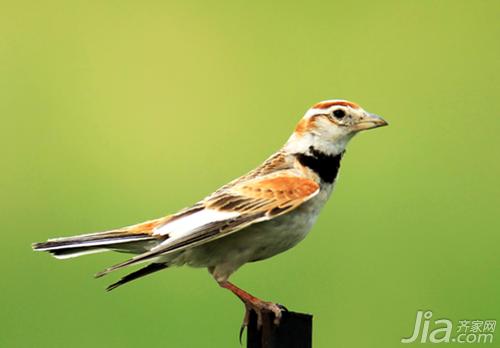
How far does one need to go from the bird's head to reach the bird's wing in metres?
0.38

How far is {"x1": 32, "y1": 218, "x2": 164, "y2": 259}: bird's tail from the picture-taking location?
17.9ft

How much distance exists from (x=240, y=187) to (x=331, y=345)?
240 centimetres

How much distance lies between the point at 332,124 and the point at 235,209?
3.11ft

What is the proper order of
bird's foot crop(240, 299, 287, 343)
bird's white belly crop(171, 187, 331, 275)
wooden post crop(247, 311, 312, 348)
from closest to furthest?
wooden post crop(247, 311, 312, 348) → bird's foot crop(240, 299, 287, 343) → bird's white belly crop(171, 187, 331, 275)

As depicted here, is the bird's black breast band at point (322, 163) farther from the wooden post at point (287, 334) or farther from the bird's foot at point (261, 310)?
the wooden post at point (287, 334)

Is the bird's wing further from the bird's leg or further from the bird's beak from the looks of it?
the bird's beak

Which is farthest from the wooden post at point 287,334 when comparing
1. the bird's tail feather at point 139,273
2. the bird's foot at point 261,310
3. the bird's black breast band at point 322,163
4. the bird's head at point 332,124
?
the bird's head at point 332,124

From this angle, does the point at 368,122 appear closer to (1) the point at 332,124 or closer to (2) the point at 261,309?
(1) the point at 332,124

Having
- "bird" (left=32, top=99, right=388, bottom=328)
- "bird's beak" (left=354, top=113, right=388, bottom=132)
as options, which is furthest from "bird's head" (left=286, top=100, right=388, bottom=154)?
"bird" (left=32, top=99, right=388, bottom=328)

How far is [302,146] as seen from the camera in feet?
20.2

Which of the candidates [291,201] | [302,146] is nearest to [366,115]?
[302,146]

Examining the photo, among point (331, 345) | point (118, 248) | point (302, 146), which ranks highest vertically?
point (302, 146)

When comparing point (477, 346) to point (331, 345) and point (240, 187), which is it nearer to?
point (331, 345)

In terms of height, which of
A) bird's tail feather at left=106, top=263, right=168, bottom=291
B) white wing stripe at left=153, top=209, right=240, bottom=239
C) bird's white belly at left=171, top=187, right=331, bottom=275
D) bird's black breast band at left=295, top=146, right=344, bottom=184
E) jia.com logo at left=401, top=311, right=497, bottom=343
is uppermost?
bird's black breast band at left=295, top=146, right=344, bottom=184
